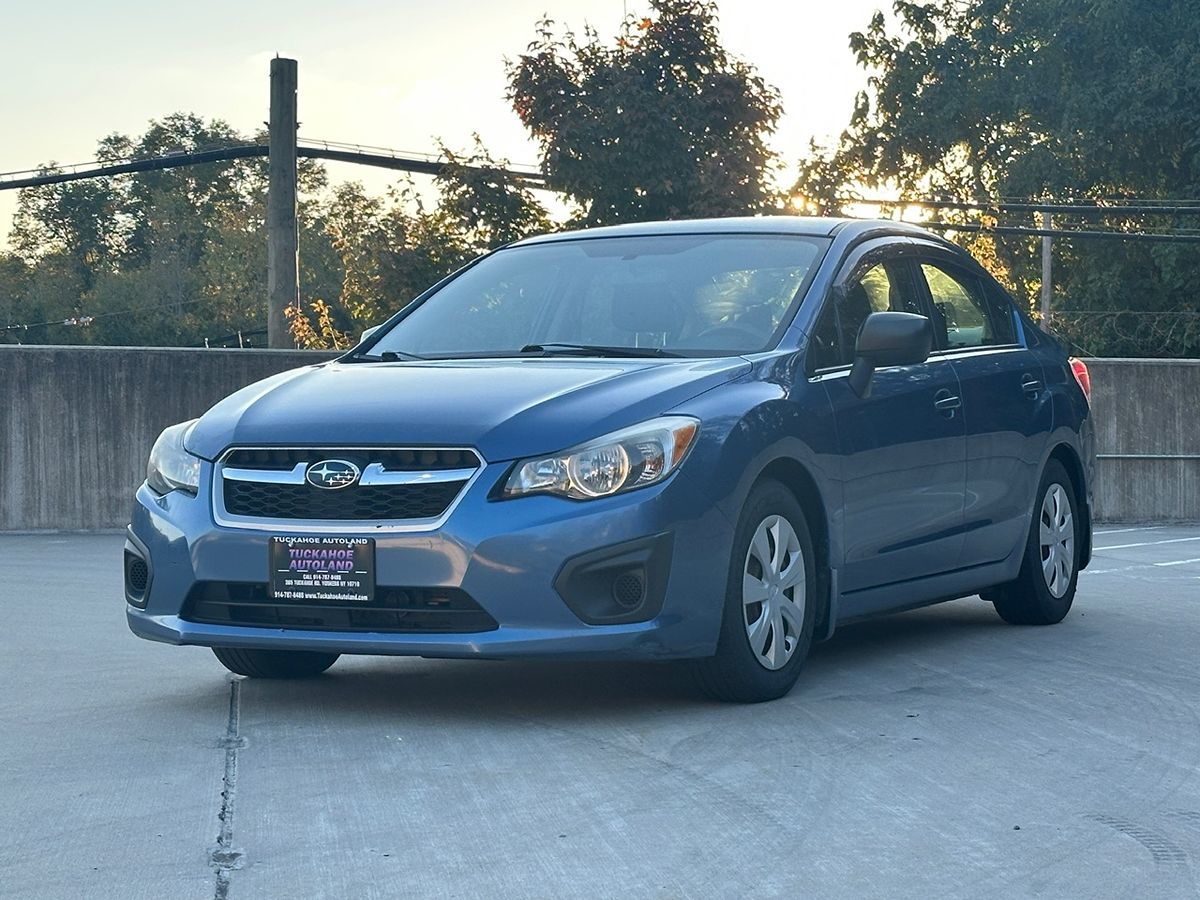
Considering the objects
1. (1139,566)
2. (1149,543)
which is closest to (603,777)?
(1139,566)

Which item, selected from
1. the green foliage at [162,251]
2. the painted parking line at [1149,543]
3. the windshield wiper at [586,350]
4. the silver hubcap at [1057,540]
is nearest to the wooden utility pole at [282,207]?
the painted parking line at [1149,543]

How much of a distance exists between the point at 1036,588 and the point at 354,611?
12.1 ft

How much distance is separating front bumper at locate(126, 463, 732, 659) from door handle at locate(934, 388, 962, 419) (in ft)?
5.98

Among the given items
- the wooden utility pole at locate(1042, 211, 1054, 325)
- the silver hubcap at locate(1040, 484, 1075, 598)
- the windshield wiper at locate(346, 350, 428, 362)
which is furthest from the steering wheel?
the wooden utility pole at locate(1042, 211, 1054, 325)

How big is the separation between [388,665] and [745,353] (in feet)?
6.22

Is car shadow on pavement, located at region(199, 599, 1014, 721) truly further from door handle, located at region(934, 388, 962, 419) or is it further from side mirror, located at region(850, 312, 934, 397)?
side mirror, located at region(850, 312, 934, 397)

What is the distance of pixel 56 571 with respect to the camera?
12.1m

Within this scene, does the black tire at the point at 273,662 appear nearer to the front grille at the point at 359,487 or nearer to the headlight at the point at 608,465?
the front grille at the point at 359,487

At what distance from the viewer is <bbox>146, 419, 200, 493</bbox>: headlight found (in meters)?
6.44

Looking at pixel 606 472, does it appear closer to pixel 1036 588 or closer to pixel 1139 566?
pixel 1036 588

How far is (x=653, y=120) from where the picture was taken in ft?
85.5

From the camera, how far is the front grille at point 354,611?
6.04m

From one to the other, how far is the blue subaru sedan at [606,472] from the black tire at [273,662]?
1 centimetres

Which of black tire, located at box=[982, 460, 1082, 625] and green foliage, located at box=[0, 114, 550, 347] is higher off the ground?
green foliage, located at box=[0, 114, 550, 347]
